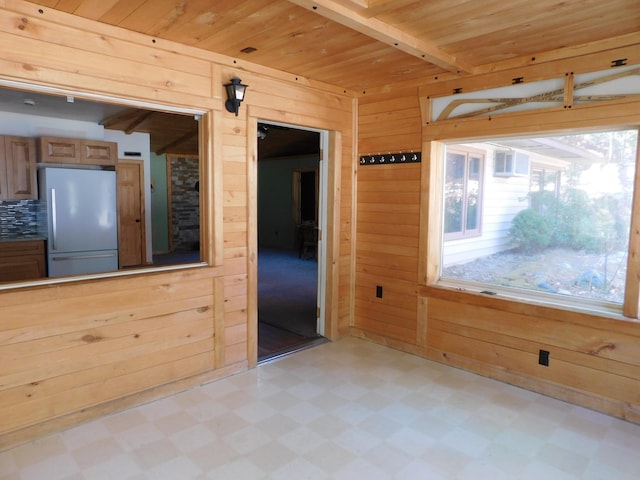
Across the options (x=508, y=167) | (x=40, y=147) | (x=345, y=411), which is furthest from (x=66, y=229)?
(x=508, y=167)

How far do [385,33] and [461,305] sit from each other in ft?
7.06

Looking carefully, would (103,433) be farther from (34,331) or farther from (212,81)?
(212,81)

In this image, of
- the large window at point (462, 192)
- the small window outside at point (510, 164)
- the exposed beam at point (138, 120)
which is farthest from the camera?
the exposed beam at point (138, 120)

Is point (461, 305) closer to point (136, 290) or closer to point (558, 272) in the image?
point (558, 272)

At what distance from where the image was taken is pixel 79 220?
5266 millimetres

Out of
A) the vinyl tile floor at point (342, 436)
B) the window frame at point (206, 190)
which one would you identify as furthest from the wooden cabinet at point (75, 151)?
the vinyl tile floor at point (342, 436)

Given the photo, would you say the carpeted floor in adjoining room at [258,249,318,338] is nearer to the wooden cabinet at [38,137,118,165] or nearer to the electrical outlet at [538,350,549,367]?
the electrical outlet at [538,350,549,367]

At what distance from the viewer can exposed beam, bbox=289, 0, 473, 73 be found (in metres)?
2.13

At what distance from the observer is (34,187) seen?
5.37 metres

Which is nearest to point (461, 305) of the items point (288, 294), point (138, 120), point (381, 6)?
point (381, 6)

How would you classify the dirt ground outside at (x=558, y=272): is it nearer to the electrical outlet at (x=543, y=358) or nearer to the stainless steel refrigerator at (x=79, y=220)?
the electrical outlet at (x=543, y=358)

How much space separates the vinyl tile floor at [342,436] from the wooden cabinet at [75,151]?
432 cm

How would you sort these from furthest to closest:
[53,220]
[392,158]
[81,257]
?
1. [81,257]
2. [53,220]
3. [392,158]

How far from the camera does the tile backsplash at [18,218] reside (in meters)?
5.26
